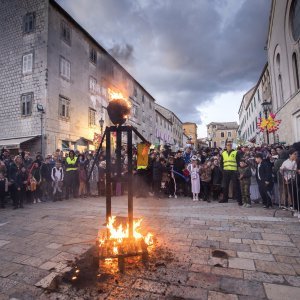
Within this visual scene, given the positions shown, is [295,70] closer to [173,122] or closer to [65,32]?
[65,32]

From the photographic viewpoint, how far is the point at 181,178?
10367 mm

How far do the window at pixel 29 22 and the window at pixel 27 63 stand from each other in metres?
2.09

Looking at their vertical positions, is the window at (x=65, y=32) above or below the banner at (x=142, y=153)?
above

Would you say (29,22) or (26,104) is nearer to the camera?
(26,104)

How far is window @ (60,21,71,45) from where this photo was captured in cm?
1898

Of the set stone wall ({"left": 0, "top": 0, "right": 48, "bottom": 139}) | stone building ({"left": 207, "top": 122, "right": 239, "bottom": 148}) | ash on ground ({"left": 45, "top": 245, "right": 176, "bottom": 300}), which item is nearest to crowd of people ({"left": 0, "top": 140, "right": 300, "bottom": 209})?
ash on ground ({"left": 45, "top": 245, "right": 176, "bottom": 300})

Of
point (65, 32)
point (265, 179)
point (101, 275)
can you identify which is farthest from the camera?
point (65, 32)

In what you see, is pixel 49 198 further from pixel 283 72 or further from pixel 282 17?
pixel 282 17

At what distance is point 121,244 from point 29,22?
2097cm

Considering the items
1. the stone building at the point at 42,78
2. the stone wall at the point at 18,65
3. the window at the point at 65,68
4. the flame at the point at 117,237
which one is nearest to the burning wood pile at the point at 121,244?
the flame at the point at 117,237

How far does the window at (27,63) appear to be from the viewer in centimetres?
1769

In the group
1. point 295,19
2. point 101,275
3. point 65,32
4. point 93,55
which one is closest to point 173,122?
point 93,55

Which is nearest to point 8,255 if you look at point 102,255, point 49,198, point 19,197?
point 102,255

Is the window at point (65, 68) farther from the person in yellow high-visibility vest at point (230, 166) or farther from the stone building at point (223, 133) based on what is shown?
the stone building at point (223, 133)
